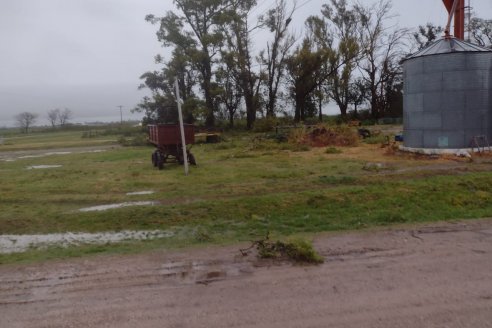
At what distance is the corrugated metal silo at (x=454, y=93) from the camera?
54.7 ft

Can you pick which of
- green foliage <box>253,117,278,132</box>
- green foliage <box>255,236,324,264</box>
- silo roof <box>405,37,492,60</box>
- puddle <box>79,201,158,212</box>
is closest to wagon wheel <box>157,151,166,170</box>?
puddle <box>79,201,158,212</box>

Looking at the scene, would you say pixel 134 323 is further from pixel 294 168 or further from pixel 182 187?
pixel 294 168

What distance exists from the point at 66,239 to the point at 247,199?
401cm

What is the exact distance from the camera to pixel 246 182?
12812 mm

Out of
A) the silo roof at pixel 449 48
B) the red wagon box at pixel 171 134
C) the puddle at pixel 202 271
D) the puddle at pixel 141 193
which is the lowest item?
the puddle at pixel 202 271

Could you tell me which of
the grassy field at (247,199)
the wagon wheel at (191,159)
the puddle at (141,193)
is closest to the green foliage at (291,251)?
the grassy field at (247,199)

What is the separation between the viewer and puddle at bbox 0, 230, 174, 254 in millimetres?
7664

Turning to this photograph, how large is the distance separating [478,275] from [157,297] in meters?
3.73

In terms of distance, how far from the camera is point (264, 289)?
503 centimetres

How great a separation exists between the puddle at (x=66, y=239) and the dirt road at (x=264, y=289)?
1.35 metres

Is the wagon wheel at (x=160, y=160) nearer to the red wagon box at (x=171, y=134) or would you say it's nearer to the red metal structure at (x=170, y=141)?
the red metal structure at (x=170, y=141)

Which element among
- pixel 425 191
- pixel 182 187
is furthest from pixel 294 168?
pixel 425 191

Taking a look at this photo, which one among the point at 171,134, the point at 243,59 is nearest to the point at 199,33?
the point at 243,59

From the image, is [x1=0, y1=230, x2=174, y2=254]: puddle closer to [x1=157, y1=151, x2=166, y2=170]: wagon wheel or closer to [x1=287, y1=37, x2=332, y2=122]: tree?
[x1=157, y1=151, x2=166, y2=170]: wagon wheel
